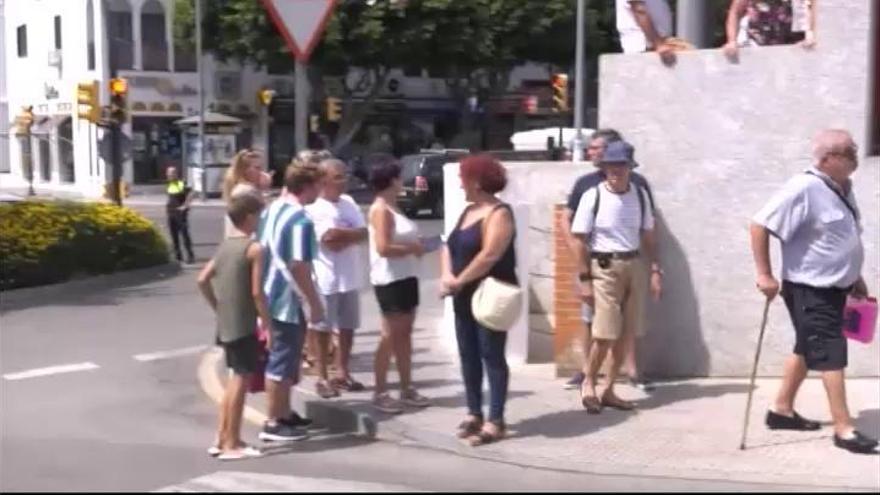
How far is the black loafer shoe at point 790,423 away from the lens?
8102 mm

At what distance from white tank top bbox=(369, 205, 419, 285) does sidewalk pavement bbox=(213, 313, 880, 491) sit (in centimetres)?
86

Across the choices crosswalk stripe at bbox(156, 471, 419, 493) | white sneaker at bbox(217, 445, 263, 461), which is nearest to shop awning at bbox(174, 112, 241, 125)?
white sneaker at bbox(217, 445, 263, 461)

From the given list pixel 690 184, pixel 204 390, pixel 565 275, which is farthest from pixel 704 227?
pixel 204 390

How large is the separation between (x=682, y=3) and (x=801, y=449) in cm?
449

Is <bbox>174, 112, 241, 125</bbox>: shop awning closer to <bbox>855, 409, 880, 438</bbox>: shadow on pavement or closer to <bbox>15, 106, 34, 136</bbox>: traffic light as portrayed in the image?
<bbox>15, 106, 34, 136</bbox>: traffic light

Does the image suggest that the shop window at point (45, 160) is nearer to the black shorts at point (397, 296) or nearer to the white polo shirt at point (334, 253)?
the white polo shirt at point (334, 253)

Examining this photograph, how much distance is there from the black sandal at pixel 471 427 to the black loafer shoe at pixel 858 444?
203cm

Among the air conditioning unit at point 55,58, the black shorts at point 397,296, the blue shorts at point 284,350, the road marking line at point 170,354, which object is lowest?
the road marking line at point 170,354

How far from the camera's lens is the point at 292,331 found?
805 centimetres

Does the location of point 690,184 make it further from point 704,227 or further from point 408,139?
point 408,139

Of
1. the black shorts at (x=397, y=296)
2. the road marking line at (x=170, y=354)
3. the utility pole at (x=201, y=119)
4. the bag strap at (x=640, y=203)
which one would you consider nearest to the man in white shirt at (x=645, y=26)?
the bag strap at (x=640, y=203)

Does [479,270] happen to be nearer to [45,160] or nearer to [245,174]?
[245,174]

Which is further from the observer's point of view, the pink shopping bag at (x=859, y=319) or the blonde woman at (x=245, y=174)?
the blonde woman at (x=245, y=174)

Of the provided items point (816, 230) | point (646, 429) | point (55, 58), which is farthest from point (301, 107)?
point (55, 58)
